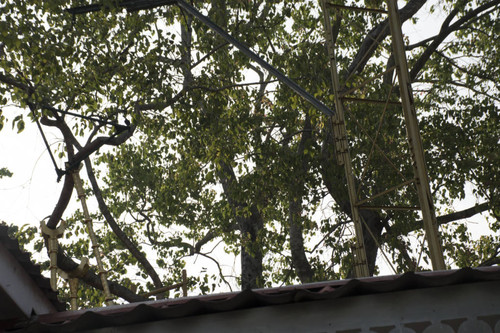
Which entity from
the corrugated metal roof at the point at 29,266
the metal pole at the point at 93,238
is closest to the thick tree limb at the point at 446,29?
the metal pole at the point at 93,238

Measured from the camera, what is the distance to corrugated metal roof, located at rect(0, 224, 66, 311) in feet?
15.4

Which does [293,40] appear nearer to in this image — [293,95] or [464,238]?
[293,95]

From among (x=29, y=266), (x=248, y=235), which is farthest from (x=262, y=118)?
(x=29, y=266)

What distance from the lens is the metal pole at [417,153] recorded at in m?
7.96

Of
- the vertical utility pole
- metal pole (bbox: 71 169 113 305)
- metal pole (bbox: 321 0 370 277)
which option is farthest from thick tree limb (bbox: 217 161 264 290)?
metal pole (bbox: 71 169 113 305)

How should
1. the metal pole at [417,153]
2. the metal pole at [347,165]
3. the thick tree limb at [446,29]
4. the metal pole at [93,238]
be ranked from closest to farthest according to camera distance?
the metal pole at [93,238] < the metal pole at [417,153] < the metal pole at [347,165] < the thick tree limb at [446,29]

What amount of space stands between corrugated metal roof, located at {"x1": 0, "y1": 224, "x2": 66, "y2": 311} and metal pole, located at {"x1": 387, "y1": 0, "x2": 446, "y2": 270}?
13.8 ft

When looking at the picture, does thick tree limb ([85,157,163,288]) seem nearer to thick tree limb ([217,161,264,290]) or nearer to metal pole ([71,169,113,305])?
thick tree limb ([217,161,264,290])

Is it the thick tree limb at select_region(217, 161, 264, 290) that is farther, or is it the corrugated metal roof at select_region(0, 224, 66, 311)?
the thick tree limb at select_region(217, 161, 264, 290)

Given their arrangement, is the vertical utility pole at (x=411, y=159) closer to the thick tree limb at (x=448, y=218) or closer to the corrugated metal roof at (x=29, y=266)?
the corrugated metal roof at (x=29, y=266)

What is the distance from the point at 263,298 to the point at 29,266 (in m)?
1.74

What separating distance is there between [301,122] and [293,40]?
82.5 inches

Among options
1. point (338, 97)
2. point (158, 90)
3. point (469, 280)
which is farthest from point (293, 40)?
point (469, 280)

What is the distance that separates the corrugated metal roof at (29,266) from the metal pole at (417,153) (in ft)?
13.8
